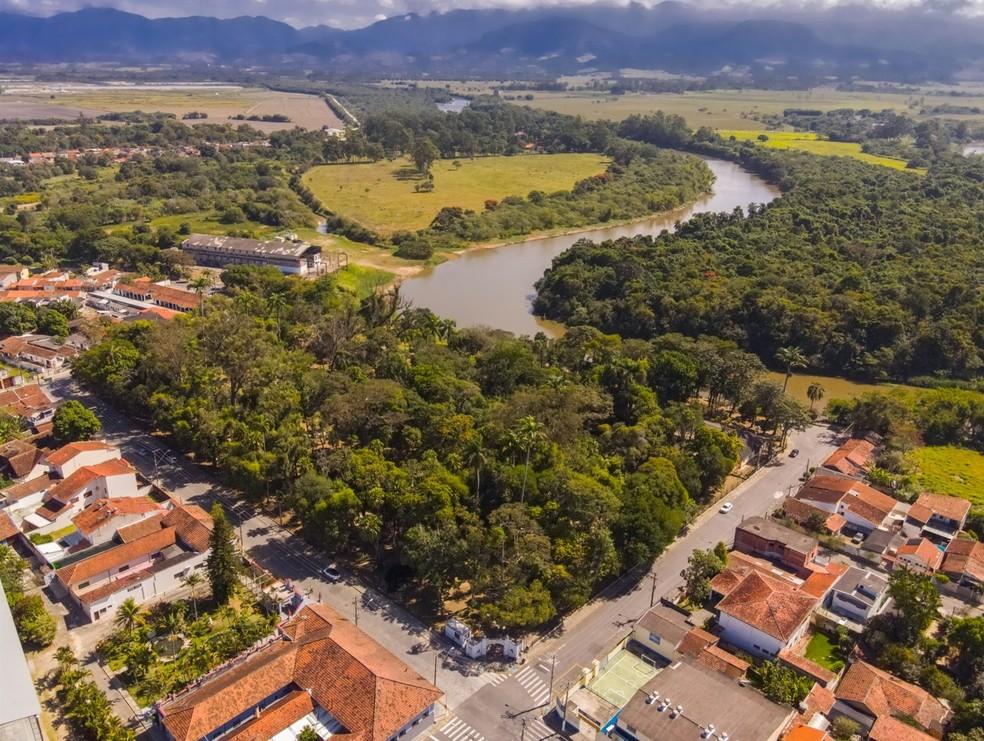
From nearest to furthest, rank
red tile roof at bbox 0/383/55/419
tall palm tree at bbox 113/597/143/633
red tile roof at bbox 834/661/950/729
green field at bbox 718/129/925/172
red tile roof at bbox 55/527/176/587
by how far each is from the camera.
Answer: red tile roof at bbox 834/661/950/729 → tall palm tree at bbox 113/597/143/633 → red tile roof at bbox 55/527/176/587 → red tile roof at bbox 0/383/55/419 → green field at bbox 718/129/925/172

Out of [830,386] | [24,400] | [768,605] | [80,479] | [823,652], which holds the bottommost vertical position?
[830,386]

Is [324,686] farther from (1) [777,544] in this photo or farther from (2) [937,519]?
(2) [937,519]

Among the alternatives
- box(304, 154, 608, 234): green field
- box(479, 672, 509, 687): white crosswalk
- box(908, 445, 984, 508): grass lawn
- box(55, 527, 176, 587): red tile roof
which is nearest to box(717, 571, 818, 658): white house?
box(479, 672, 509, 687): white crosswalk

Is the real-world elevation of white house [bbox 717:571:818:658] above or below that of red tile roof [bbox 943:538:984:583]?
above

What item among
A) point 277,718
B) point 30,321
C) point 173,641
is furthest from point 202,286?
point 277,718

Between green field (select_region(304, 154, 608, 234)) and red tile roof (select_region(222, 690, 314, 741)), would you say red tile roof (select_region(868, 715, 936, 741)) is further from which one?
green field (select_region(304, 154, 608, 234))

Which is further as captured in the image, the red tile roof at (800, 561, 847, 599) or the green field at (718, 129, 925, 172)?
the green field at (718, 129, 925, 172)
